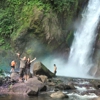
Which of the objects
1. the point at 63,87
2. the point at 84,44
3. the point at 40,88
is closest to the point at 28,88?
the point at 40,88

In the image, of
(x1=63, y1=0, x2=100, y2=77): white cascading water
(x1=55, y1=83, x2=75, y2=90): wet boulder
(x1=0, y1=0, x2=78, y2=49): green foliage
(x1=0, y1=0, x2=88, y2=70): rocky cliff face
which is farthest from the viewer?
(x1=0, y1=0, x2=78, y2=49): green foliage

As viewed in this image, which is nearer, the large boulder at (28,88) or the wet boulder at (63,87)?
the large boulder at (28,88)

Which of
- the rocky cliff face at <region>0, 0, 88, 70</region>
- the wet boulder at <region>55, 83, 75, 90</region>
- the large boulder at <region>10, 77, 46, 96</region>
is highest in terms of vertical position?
the rocky cliff face at <region>0, 0, 88, 70</region>

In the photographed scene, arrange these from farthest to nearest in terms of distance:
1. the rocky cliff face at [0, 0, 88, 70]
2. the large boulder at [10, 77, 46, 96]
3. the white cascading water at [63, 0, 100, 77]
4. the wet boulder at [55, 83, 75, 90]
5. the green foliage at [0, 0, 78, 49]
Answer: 1. the green foliage at [0, 0, 78, 49]
2. the rocky cliff face at [0, 0, 88, 70]
3. the white cascading water at [63, 0, 100, 77]
4. the wet boulder at [55, 83, 75, 90]
5. the large boulder at [10, 77, 46, 96]

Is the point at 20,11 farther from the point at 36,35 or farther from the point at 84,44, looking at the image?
the point at 84,44

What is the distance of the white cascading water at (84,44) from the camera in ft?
99.7

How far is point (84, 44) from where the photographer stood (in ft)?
106

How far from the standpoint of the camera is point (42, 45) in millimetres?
31281

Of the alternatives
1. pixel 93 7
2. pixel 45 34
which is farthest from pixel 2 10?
pixel 93 7

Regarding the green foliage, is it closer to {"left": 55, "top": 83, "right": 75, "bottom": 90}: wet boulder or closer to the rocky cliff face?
the rocky cliff face

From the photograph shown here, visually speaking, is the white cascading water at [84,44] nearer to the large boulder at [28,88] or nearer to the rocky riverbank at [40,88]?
the rocky riverbank at [40,88]

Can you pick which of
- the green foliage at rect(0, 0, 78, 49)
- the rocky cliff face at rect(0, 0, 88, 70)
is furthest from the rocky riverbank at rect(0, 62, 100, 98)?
the green foliage at rect(0, 0, 78, 49)

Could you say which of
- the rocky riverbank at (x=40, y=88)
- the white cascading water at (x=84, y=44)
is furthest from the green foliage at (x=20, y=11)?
the rocky riverbank at (x=40, y=88)

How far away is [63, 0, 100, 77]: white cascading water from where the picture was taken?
30.4 metres
